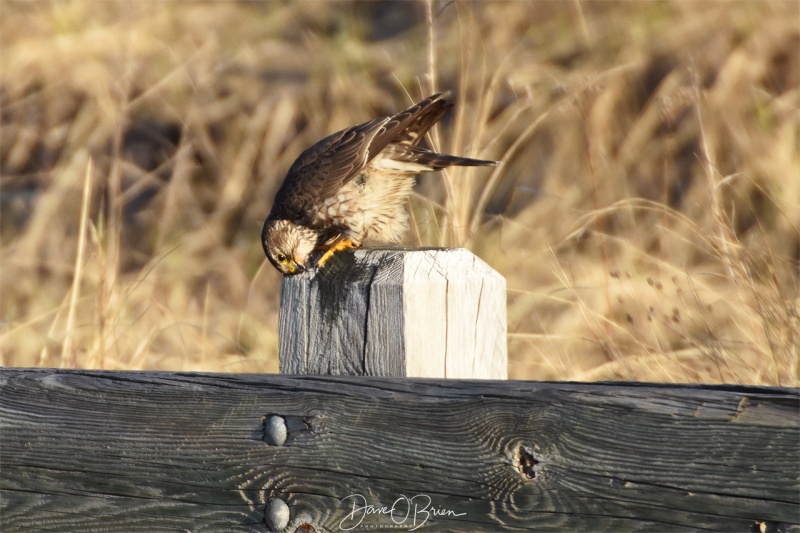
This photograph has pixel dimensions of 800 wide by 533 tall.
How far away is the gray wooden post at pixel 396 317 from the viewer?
1.93m

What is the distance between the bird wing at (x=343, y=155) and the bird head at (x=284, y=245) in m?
0.12

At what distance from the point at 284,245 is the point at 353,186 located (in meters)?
0.40

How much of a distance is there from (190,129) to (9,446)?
5.55 meters

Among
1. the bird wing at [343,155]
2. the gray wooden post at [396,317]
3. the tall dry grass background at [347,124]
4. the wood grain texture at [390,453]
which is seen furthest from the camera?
the tall dry grass background at [347,124]

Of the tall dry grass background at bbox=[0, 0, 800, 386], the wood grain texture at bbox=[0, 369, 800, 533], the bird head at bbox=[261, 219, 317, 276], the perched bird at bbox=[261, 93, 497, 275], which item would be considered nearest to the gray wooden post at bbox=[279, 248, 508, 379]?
the wood grain texture at bbox=[0, 369, 800, 533]

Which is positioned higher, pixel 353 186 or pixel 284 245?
pixel 353 186

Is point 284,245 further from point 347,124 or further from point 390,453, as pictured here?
point 347,124

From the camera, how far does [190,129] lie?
Answer: 7.36 meters

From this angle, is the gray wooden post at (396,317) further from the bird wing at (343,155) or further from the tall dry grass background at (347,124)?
the tall dry grass background at (347,124)

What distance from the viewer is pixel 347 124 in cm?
712

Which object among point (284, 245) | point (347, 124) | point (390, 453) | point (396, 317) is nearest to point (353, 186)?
point (284, 245)

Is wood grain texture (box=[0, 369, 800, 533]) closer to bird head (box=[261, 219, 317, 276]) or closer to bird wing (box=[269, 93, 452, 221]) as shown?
bird head (box=[261, 219, 317, 276])

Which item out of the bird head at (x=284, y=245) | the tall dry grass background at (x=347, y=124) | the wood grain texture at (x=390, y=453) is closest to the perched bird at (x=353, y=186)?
the bird head at (x=284, y=245)

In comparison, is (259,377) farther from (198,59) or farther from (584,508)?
(198,59)
